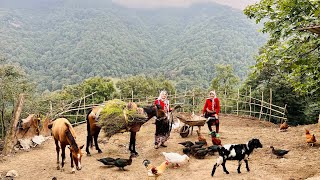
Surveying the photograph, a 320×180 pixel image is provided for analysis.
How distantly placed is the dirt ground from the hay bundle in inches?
40.0

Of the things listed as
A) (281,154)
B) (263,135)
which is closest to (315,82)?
(281,154)

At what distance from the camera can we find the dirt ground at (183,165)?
7203 millimetres

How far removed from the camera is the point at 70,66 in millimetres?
64312

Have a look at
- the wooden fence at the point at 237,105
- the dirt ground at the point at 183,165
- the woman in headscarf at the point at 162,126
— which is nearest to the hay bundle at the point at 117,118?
the woman in headscarf at the point at 162,126

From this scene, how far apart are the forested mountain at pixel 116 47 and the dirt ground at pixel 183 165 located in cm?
3903

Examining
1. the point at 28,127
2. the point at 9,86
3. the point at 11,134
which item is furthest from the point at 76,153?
the point at 9,86

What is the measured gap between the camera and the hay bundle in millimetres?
8711

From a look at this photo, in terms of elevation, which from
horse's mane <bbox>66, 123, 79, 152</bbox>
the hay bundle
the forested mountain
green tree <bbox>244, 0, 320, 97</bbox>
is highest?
the forested mountain

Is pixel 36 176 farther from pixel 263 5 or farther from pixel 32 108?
pixel 32 108

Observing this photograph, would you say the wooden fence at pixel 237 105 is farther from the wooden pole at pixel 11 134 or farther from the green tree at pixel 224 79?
the green tree at pixel 224 79

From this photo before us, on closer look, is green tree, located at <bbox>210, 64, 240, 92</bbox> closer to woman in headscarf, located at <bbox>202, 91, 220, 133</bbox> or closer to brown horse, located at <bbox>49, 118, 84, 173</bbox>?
woman in headscarf, located at <bbox>202, 91, 220, 133</bbox>

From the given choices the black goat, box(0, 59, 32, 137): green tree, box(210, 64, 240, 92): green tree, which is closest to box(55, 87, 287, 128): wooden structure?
box(0, 59, 32, 137): green tree

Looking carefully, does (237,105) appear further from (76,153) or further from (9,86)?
(9,86)

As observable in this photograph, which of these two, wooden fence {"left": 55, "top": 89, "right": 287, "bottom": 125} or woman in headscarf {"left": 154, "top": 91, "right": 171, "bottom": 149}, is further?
wooden fence {"left": 55, "top": 89, "right": 287, "bottom": 125}
